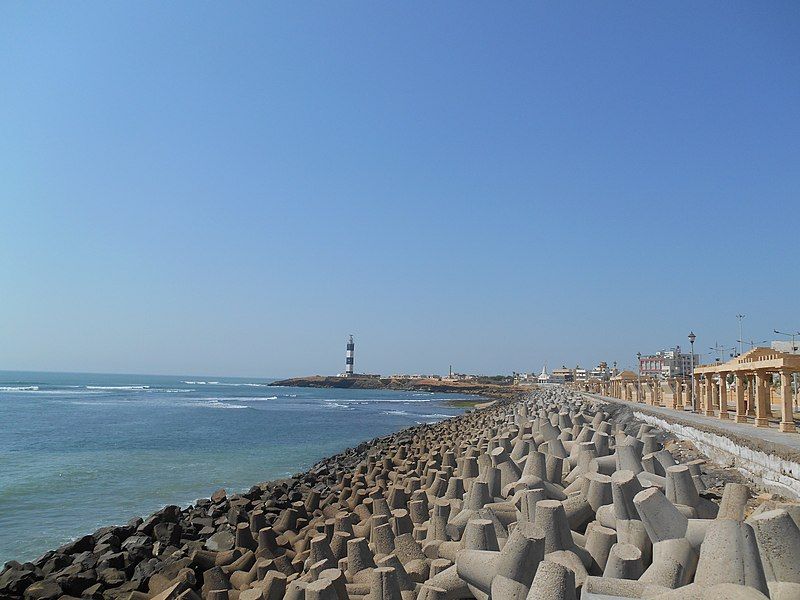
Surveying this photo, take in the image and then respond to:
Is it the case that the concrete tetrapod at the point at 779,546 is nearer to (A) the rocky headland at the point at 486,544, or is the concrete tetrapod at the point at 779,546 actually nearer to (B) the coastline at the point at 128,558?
(A) the rocky headland at the point at 486,544

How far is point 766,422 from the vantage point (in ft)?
39.4

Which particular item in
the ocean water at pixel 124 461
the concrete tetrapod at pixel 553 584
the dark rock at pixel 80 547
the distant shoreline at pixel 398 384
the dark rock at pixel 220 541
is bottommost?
the distant shoreline at pixel 398 384

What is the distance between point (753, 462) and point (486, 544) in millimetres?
5923

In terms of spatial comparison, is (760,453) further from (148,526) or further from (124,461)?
(124,461)

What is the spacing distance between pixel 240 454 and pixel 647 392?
58.2ft

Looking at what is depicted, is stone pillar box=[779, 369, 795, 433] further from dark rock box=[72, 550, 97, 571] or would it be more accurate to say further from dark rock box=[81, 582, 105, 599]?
dark rock box=[72, 550, 97, 571]

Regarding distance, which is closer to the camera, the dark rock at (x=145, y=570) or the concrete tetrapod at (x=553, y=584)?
the concrete tetrapod at (x=553, y=584)

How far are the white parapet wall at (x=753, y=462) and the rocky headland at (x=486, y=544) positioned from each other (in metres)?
0.31

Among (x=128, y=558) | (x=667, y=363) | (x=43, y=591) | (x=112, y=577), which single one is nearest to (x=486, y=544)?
(x=112, y=577)

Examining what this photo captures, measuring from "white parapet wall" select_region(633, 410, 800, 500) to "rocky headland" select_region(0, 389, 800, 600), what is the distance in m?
0.31

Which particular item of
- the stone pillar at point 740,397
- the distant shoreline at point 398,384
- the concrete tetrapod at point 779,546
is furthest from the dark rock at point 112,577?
the distant shoreline at point 398,384

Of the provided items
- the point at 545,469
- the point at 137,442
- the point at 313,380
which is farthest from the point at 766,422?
the point at 313,380

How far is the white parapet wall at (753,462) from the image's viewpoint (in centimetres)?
685

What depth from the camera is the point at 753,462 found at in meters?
8.09
